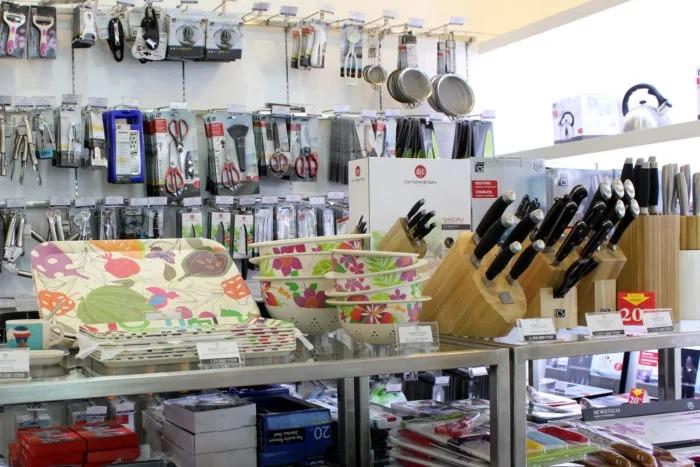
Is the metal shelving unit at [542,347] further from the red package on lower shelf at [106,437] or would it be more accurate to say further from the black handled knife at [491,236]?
the red package on lower shelf at [106,437]

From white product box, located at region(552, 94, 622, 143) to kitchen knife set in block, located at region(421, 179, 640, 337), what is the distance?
1.97 meters

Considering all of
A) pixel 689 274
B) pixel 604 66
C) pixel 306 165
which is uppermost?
pixel 604 66

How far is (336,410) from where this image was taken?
2068 millimetres

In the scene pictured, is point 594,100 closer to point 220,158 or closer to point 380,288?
point 220,158

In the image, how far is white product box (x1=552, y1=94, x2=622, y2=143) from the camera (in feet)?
12.4

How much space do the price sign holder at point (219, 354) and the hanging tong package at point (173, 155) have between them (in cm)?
346

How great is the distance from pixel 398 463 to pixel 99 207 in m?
3.22

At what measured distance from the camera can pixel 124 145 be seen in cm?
466

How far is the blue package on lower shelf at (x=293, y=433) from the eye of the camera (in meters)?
1.72

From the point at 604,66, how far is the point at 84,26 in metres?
2.64

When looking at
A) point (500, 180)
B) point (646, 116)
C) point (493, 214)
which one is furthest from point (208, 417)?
point (646, 116)

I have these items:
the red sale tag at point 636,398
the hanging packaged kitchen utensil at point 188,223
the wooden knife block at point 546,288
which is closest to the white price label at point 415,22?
the hanging packaged kitchen utensil at point 188,223

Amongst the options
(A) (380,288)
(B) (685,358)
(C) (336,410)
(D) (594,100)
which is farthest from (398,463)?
(D) (594,100)

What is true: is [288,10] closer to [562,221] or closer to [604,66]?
[604,66]
